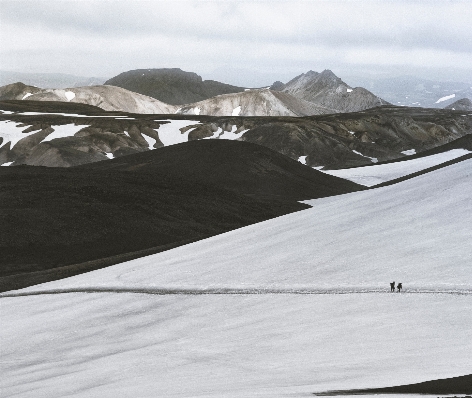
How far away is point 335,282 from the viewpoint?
Result: 28.3 m

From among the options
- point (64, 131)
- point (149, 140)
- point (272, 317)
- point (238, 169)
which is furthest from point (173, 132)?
point (272, 317)

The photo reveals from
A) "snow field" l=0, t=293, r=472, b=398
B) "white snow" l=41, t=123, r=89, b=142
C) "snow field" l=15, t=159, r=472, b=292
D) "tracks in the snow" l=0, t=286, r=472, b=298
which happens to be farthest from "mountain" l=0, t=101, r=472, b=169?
"snow field" l=0, t=293, r=472, b=398

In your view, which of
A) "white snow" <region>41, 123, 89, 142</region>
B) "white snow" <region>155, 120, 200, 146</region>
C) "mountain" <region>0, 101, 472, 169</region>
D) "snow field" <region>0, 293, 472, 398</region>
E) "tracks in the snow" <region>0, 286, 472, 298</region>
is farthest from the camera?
"white snow" <region>155, 120, 200, 146</region>

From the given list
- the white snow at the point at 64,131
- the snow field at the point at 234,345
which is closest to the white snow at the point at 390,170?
the white snow at the point at 64,131

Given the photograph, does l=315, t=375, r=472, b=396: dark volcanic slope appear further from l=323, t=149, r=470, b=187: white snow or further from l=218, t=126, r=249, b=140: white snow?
l=218, t=126, r=249, b=140: white snow

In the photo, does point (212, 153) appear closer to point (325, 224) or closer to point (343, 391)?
point (325, 224)

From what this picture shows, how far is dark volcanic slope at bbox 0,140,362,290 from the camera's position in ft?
158

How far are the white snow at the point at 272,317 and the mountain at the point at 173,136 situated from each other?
85.0 metres

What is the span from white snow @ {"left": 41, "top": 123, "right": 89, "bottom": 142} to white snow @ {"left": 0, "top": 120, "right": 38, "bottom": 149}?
413cm

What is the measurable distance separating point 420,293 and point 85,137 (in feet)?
383

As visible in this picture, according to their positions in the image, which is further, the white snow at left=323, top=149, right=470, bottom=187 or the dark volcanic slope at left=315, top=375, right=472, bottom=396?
the white snow at left=323, top=149, right=470, bottom=187

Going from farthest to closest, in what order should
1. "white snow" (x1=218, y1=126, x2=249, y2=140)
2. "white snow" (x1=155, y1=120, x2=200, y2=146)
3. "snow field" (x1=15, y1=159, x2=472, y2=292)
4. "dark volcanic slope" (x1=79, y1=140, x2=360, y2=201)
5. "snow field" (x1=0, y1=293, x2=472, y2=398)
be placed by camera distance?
"white snow" (x1=218, y1=126, x2=249, y2=140)
"white snow" (x1=155, y1=120, x2=200, y2=146)
"dark volcanic slope" (x1=79, y1=140, x2=360, y2=201)
"snow field" (x1=15, y1=159, x2=472, y2=292)
"snow field" (x1=0, y1=293, x2=472, y2=398)

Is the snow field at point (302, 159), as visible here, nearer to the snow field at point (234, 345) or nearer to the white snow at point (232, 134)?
the white snow at point (232, 134)

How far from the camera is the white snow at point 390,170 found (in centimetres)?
11107
